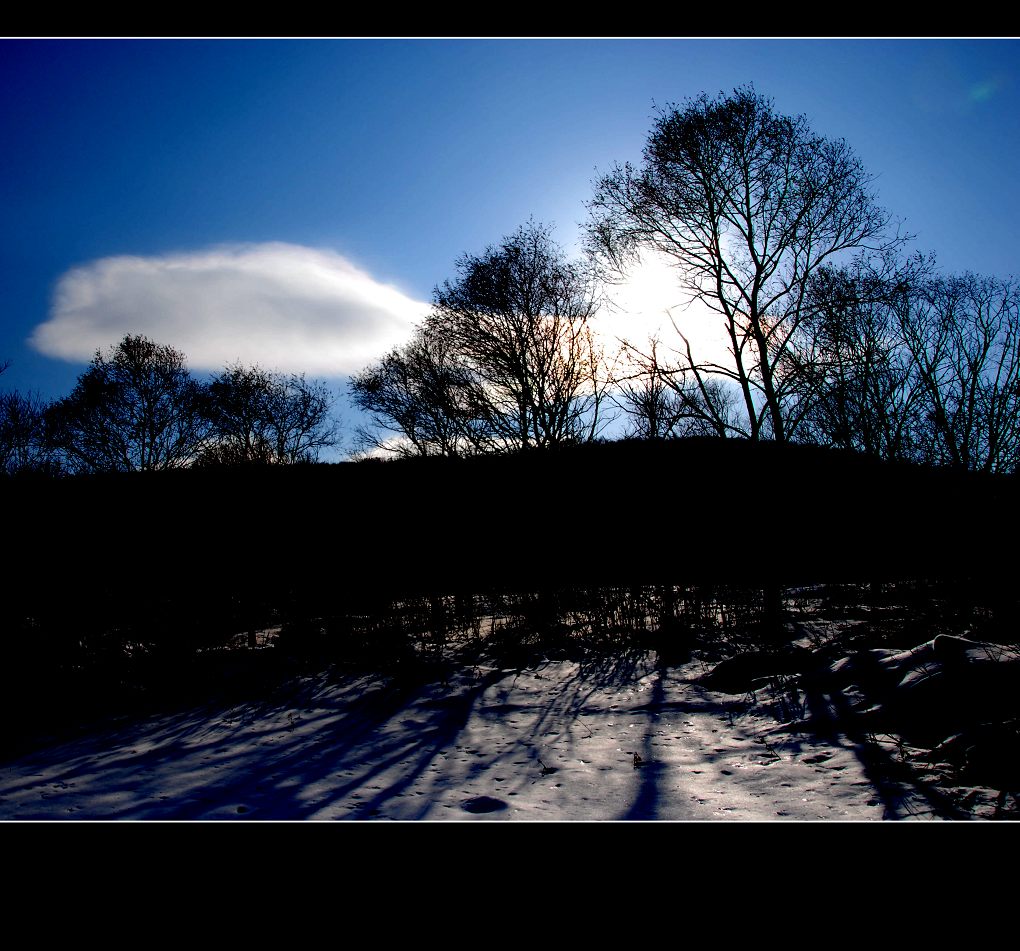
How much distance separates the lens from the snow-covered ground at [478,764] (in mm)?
3279

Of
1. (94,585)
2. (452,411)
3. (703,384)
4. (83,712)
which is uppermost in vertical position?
(452,411)

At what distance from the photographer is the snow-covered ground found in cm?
328

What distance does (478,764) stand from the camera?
419 cm

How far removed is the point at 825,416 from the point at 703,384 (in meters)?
13.8

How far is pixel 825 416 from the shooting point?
76.9 ft

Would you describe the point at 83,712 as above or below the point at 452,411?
below
